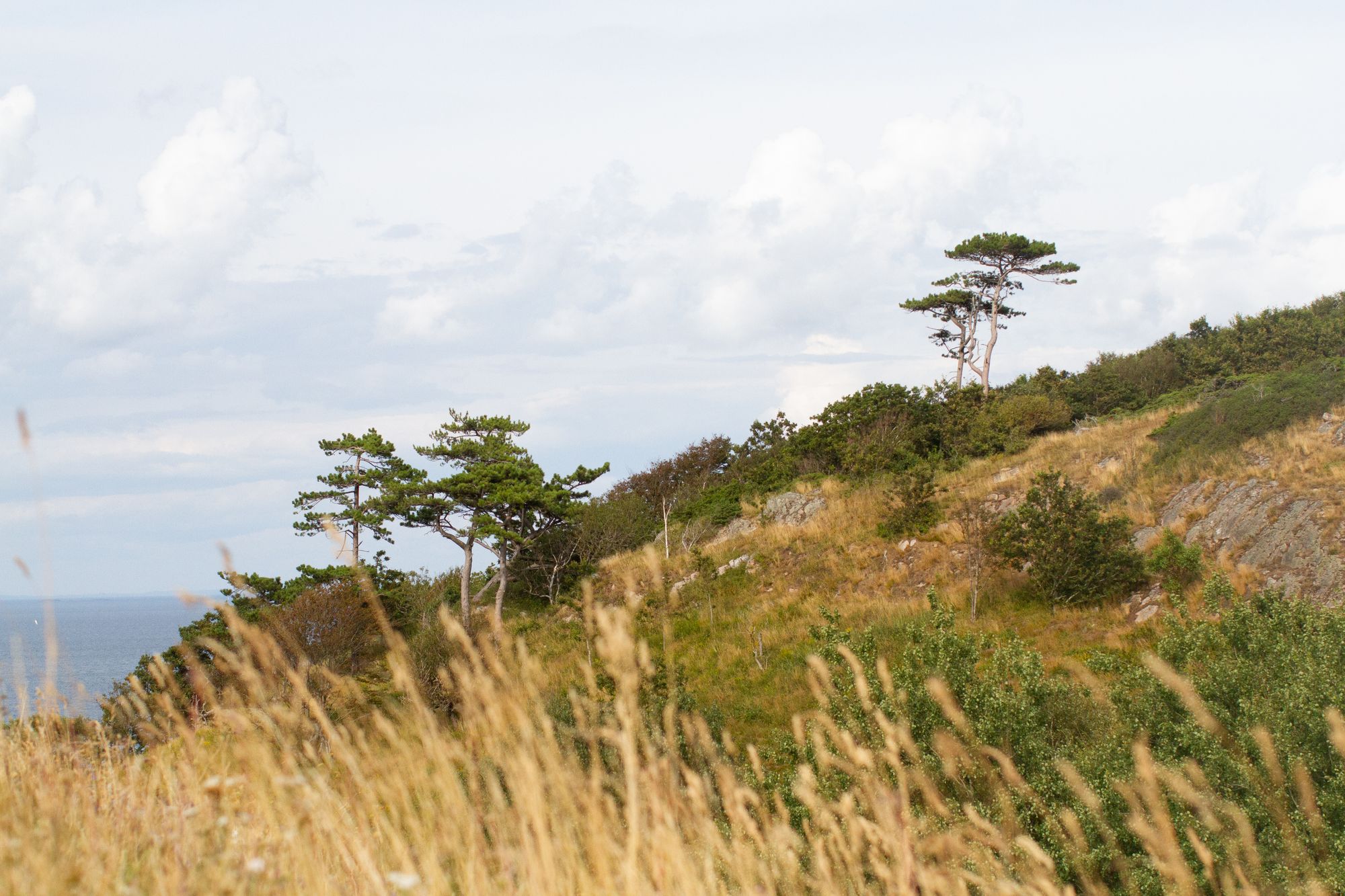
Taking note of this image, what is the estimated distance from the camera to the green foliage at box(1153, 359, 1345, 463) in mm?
16641

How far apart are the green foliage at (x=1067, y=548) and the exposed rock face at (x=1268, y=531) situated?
1290 millimetres

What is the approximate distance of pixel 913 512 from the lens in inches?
714

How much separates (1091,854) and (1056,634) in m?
7.99

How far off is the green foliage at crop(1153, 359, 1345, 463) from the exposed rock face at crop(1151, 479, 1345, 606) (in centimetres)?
233

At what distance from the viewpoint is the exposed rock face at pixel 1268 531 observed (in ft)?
37.0

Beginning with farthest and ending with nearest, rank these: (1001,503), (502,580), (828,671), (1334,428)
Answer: (502,580) → (1001,503) → (1334,428) → (828,671)

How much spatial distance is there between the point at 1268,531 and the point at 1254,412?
588 centimetres

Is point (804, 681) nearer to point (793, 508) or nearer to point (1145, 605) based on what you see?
point (1145, 605)

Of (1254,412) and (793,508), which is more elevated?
(1254,412)

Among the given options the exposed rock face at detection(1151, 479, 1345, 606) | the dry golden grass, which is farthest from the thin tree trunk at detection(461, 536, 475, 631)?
the dry golden grass

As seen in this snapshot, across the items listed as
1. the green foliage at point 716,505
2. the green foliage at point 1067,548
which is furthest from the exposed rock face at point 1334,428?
the green foliage at point 716,505

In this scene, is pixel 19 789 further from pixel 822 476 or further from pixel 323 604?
pixel 822 476

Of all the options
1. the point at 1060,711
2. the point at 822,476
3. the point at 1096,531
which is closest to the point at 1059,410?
the point at 822,476

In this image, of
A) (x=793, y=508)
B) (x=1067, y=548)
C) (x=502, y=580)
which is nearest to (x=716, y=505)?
(x=793, y=508)
